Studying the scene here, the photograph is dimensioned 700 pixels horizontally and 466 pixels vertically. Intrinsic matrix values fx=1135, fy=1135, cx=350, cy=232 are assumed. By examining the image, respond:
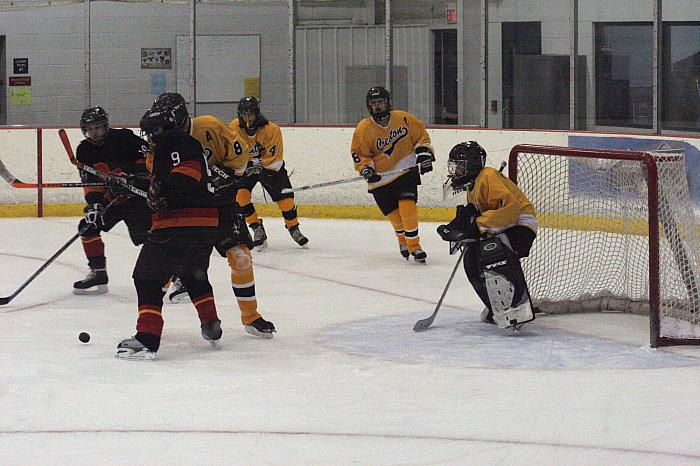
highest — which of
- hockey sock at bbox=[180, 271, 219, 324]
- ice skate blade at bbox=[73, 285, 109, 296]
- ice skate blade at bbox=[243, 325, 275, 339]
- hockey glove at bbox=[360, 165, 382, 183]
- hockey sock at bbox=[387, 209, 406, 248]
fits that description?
hockey glove at bbox=[360, 165, 382, 183]

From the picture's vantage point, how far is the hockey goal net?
4.24m

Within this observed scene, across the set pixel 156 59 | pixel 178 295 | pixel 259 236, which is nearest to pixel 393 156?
pixel 259 236

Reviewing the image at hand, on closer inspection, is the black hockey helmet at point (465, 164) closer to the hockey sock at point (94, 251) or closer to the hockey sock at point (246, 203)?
the hockey sock at point (94, 251)

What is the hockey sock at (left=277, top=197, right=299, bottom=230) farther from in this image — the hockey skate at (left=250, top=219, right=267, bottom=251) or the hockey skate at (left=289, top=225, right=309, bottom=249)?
the hockey skate at (left=250, top=219, right=267, bottom=251)

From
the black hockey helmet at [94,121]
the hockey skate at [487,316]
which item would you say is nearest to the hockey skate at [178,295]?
the black hockey helmet at [94,121]

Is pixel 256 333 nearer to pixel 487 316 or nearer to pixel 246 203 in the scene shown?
pixel 487 316

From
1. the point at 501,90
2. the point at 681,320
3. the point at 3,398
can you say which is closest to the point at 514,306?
the point at 681,320

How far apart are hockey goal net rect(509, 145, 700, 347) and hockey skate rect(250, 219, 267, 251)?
2.31 meters

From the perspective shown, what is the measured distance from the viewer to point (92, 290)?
5.58m

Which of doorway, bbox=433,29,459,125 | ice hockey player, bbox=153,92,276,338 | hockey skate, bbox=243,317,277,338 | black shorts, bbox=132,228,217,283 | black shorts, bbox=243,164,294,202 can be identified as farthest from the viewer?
doorway, bbox=433,29,459,125

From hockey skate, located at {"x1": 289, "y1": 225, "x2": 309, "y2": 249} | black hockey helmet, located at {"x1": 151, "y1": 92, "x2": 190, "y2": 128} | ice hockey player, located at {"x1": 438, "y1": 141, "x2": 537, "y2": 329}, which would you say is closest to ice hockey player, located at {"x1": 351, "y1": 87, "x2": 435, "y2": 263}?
hockey skate, located at {"x1": 289, "y1": 225, "x2": 309, "y2": 249}

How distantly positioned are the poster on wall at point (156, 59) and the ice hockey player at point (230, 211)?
15.7 feet

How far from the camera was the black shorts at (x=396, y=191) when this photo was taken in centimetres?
649

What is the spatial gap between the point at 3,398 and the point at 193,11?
19.8 ft
